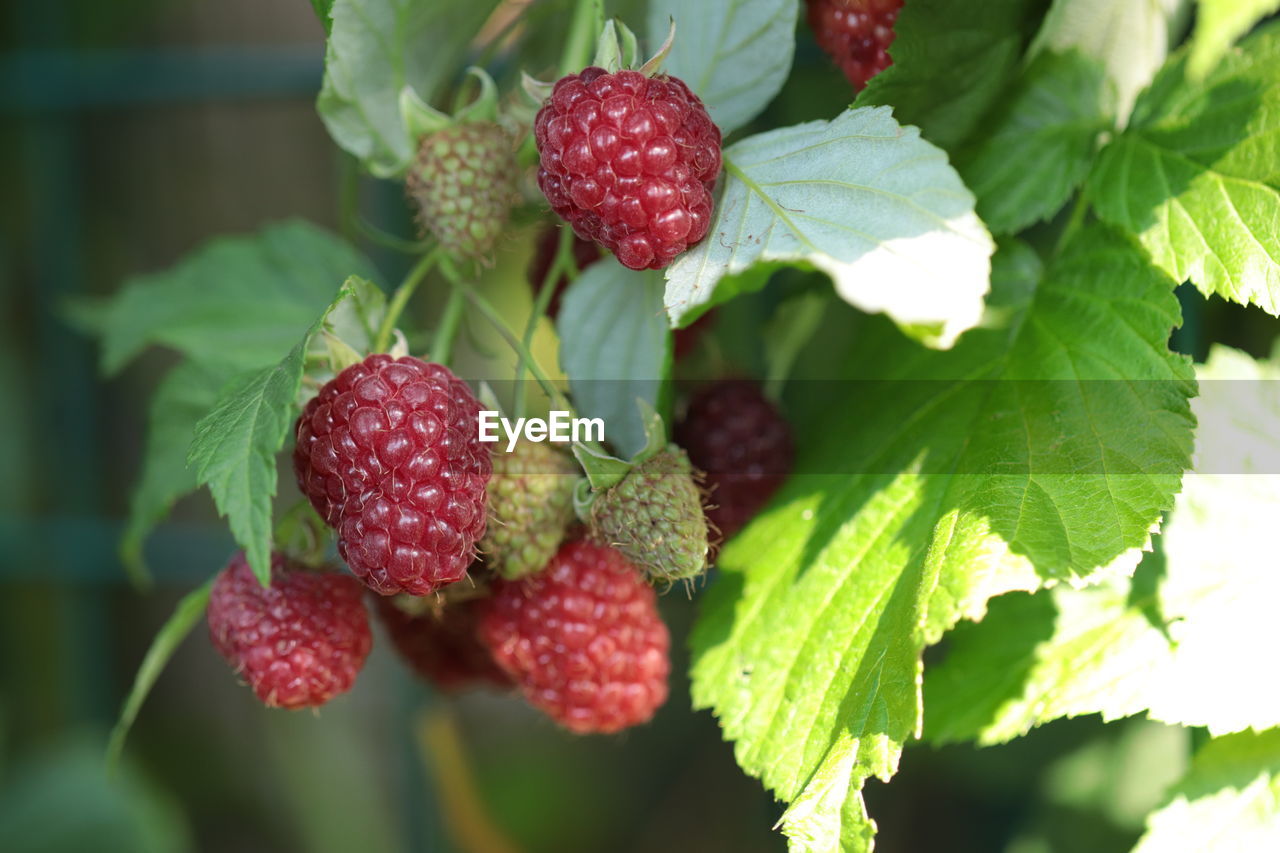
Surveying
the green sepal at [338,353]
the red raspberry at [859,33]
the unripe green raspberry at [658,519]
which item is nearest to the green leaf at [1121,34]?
the red raspberry at [859,33]

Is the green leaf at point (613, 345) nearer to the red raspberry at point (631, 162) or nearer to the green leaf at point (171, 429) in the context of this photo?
the red raspberry at point (631, 162)

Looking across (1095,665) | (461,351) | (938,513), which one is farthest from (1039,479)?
(461,351)

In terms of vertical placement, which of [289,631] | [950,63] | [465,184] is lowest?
[289,631]

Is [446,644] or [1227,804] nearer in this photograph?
[1227,804]

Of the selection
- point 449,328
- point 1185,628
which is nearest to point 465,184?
point 449,328

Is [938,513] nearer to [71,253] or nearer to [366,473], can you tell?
[366,473]

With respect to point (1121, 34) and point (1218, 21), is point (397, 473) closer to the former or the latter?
point (1218, 21)
